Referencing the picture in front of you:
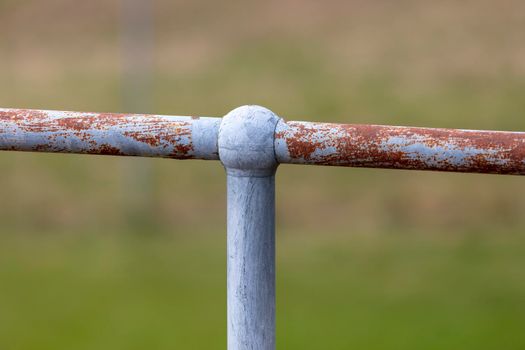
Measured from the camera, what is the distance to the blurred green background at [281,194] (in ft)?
9.22

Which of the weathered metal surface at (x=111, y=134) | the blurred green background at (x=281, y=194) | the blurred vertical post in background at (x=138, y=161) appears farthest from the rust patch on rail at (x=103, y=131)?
the blurred vertical post in background at (x=138, y=161)

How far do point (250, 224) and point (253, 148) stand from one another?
4 centimetres

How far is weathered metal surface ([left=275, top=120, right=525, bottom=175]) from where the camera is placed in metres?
0.42

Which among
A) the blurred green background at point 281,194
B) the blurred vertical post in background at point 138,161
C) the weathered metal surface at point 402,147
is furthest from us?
the blurred vertical post in background at point 138,161

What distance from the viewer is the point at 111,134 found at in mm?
456

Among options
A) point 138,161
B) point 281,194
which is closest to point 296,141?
point 138,161

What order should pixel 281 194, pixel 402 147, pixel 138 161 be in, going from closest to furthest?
1. pixel 402 147
2. pixel 138 161
3. pixel 281 194

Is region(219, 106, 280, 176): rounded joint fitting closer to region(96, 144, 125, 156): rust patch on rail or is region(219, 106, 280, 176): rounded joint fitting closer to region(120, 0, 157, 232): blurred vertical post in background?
region(96, 144, 125, 156): rust patch on rail

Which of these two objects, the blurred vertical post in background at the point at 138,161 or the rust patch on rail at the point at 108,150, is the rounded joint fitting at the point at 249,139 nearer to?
the rust patch on rail at the point at 108,150

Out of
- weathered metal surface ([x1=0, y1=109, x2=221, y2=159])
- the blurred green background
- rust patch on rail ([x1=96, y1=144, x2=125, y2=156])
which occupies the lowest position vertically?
rust patch on rail ([x1=96, y1=144, x2=125, y2=156])

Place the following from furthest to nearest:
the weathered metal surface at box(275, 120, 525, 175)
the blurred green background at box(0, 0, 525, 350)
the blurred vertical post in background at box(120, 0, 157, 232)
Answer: the blurred vertical post in background at box(120, 0, 157, 232), the blurred green background at box(0, 0, 525, 350), the weathered metal surface at box(275, 120, 525, 175)

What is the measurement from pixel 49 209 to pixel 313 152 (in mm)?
3399

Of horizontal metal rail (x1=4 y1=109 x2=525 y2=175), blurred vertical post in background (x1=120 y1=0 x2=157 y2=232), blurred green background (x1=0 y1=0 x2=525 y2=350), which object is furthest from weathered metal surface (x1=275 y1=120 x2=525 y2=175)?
blurred vertical post in background (x1=120 y1=0 x2=157 y2=232)

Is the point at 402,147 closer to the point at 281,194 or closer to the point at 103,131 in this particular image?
the point at 103,131
